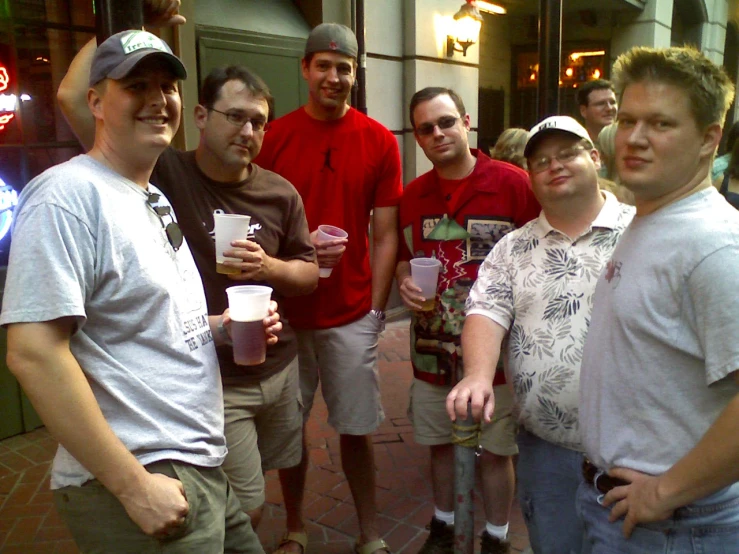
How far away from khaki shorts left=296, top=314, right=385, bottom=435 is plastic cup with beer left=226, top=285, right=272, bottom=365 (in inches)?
40.7

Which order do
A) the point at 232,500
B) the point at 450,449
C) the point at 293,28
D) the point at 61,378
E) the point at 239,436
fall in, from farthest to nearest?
1. the point at 293,28
2. the point at 450,449
3. the point at 239,436
4. the point at 232,500
5. the point at 61,378

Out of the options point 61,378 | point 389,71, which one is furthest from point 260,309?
point 389,71

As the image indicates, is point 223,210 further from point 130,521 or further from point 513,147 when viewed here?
point 513,147

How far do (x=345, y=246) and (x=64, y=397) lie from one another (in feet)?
5.95

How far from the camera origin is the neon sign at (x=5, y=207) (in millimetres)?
4559

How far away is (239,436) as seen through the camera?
2658 mm

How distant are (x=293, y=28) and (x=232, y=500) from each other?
211 inches

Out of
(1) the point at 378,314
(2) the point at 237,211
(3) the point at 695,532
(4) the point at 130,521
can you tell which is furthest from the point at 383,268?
(3) the point at 695,532

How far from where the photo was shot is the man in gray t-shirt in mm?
1491

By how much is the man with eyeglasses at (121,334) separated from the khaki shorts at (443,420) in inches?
Result: 56.2

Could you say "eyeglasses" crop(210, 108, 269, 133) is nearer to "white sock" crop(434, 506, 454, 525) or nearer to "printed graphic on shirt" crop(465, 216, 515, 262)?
"printed graphic on shirt" crop(465, 216, 515, 262)

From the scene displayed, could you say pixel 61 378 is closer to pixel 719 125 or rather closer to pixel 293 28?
pixel 719 125

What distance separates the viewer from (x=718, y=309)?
146 cm

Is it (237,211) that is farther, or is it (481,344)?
(237,211)
